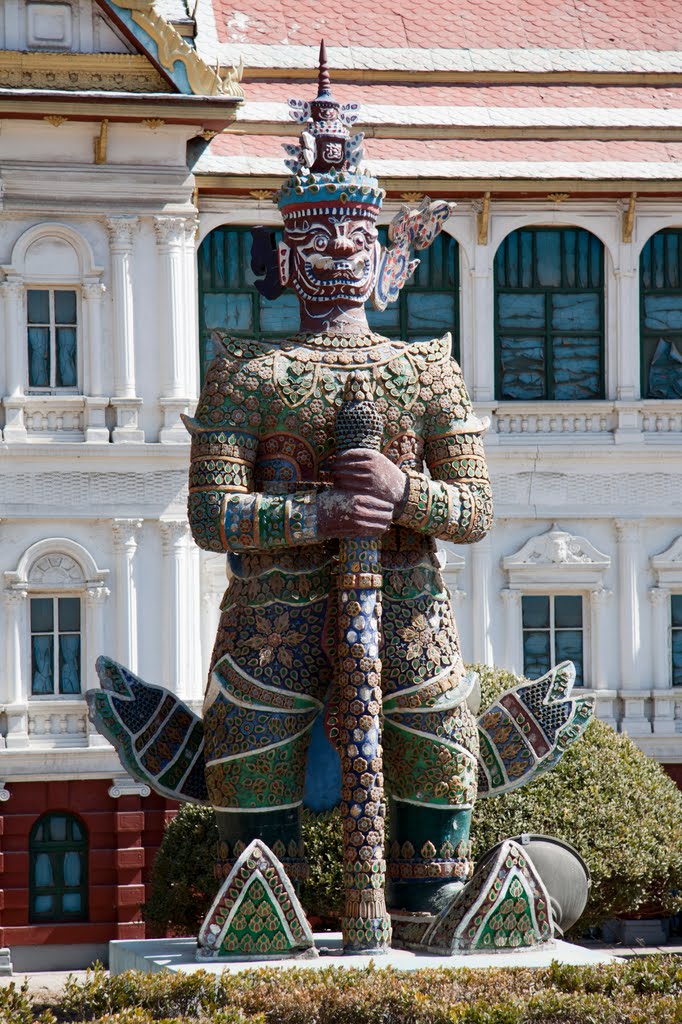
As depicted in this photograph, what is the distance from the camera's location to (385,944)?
1078 centimetres

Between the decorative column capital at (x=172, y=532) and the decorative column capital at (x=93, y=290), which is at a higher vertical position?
the decorative column capital at (x=93, y=290)

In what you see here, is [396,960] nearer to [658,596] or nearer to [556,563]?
[556,563]

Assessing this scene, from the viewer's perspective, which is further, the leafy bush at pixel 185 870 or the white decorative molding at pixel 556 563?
the white decorative molding at pixel 556 563

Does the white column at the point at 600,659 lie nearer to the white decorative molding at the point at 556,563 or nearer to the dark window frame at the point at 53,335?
the white decorative molding at the point at 556,563

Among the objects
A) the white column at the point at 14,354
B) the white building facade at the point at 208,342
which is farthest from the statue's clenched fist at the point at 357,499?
the white column at the point at 14,354

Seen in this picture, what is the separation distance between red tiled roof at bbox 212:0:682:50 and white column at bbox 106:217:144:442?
3329 mm

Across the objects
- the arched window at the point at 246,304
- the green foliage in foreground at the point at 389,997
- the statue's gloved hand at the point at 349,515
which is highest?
the arched window at the point at 246,304

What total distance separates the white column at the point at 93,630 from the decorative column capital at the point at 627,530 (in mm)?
5770

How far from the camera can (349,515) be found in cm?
1088

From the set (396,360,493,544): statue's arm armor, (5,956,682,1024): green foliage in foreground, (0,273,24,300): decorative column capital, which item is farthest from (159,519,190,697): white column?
(5,956,682,1024): green foliage in foreground

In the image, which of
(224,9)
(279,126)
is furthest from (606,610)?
(224,9)

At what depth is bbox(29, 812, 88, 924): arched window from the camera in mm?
23281

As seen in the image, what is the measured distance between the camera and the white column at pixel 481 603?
974 inches

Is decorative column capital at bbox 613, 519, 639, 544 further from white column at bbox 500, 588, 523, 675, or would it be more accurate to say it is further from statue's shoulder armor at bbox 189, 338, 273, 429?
statue's shoulder armor at bbox 189, 338, 273, 429
